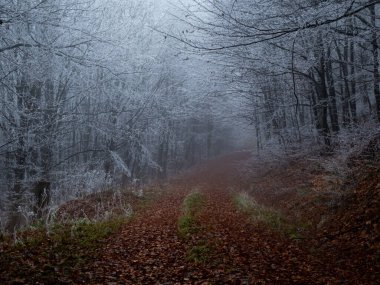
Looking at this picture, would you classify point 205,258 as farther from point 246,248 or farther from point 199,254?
point 246,248

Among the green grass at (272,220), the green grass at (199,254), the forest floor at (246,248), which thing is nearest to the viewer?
the forest floor at (246,248)

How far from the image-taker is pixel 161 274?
6172mm

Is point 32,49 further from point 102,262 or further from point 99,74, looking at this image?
point 99,74

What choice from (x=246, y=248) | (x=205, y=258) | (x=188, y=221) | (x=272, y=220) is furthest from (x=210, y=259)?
(x=272, y=220)

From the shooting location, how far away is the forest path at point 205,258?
232 inches

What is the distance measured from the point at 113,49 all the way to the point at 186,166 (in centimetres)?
2896

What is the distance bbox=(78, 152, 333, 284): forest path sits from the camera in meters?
5.90

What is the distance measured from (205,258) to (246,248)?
1.03 metres

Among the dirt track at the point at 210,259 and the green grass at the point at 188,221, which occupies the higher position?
the green grass at the point at 188,221

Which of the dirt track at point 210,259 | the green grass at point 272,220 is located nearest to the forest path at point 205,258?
the dirt track at point 210,259

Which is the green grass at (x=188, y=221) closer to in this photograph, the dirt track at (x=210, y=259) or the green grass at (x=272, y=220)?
the dirt track at (x=210, y=259)

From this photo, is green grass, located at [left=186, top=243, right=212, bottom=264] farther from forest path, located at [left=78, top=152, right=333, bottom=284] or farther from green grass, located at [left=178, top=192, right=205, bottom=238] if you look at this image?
green grass, located at [left=178, top=192, right=205, bottom=238]

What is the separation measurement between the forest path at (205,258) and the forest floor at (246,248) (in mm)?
15

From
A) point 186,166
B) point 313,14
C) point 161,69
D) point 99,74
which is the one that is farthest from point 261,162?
point 186,166
